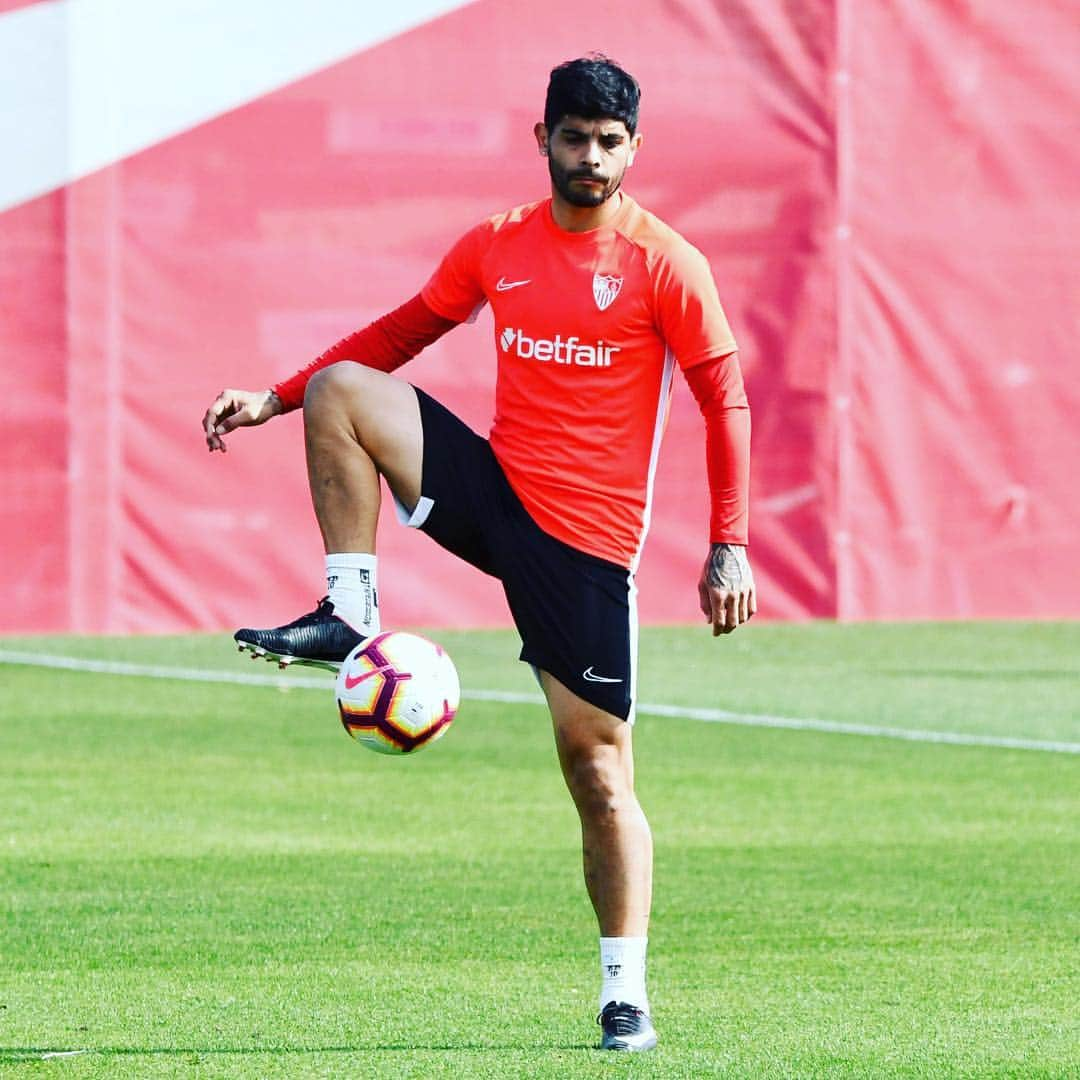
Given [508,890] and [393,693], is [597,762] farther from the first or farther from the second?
[508,890]

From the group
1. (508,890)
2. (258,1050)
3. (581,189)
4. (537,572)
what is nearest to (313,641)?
(537,572)

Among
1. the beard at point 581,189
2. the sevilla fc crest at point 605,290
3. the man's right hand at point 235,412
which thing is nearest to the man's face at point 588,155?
the beard at point 581,189

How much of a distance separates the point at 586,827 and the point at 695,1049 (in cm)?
56

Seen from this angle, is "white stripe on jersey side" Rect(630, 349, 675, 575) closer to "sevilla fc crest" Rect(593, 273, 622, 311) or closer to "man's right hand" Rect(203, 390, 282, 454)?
"sevilla fc crest" Rect(593, 273, 622, 311)

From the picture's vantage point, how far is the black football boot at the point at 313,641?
5387 mm

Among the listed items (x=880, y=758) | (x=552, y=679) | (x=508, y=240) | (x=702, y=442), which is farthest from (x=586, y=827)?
(x=702, y=442)

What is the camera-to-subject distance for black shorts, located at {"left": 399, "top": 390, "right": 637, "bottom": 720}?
5.45 metres

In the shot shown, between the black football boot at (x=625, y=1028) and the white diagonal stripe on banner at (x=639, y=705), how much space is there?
5.58 meters

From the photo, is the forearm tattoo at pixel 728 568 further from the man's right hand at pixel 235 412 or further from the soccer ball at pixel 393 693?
the man's right hand at pixel 235 412

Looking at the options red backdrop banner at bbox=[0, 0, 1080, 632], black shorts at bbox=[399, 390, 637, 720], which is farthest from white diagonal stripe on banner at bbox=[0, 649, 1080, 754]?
black shorts at bbox=[399, 390, 637, 720]

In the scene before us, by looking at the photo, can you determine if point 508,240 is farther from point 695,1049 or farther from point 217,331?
point 217,331

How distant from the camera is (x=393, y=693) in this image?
5.35 metres

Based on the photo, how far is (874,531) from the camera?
15.9m

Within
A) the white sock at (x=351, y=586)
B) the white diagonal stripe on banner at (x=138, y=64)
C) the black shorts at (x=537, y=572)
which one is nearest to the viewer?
the black shorts at (x=537, y=572)
